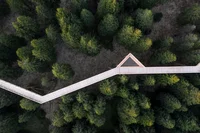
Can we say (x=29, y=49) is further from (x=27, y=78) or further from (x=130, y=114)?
(x=130, y=114)

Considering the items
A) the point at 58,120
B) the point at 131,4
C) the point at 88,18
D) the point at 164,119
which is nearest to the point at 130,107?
the point at 164,119

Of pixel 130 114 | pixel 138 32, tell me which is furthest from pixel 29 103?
pixel 138 32

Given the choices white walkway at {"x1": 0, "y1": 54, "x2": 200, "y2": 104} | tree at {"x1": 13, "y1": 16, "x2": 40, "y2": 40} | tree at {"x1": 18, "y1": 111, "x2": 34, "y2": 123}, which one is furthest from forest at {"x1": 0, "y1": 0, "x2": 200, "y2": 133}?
white walkway at {"x1": 0, "y1": 54, "x2": 200, "y2": 104}

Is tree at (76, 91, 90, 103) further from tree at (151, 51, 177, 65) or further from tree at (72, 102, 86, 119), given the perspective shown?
tree at (151, 51, 177, 65)

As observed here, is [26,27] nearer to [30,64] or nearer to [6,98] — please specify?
[30,64]

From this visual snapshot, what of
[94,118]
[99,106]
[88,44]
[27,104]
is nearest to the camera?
[88,44]

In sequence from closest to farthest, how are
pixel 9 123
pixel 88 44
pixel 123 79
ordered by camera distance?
1. pixel 123 79
2. pixel 88 44
3. pixel 9 123

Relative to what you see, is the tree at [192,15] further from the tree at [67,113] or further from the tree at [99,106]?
the tree at [67,113]
